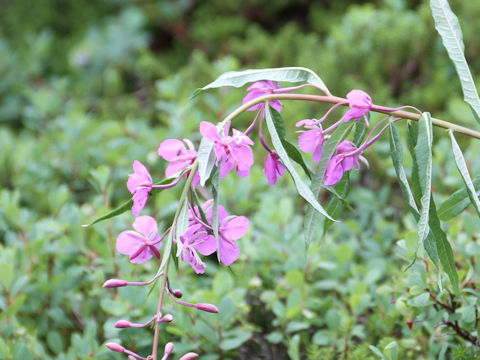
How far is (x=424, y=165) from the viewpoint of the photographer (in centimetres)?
89

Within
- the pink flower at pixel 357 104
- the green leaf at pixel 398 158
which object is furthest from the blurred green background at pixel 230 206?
the pink flower at pixel 357 104

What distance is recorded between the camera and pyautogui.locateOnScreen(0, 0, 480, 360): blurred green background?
1.30 meters

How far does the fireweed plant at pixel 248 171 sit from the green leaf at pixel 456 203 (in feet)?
0.29

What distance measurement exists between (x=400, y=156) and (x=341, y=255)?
64 cm

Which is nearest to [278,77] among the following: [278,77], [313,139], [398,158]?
[278,77]

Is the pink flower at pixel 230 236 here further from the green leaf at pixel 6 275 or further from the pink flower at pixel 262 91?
the green leaf at pixel 6 275

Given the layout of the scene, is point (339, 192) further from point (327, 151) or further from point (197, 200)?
point (197, 200)

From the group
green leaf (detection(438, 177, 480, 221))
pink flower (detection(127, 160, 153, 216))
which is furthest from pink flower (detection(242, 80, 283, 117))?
green leaf (detection(438, 177, 480, 221))

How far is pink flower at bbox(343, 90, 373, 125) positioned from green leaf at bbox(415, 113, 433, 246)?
0.09 meters

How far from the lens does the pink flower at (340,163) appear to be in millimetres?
956

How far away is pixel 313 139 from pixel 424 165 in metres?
0.20

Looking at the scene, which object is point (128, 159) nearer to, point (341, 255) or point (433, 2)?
point (341, 255)

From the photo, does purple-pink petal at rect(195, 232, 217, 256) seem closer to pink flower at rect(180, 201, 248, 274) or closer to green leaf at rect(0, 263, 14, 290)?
pink flower at rect(180, 201, 248, 274)

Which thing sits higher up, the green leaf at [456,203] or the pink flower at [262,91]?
the pink flower at [262,91]
